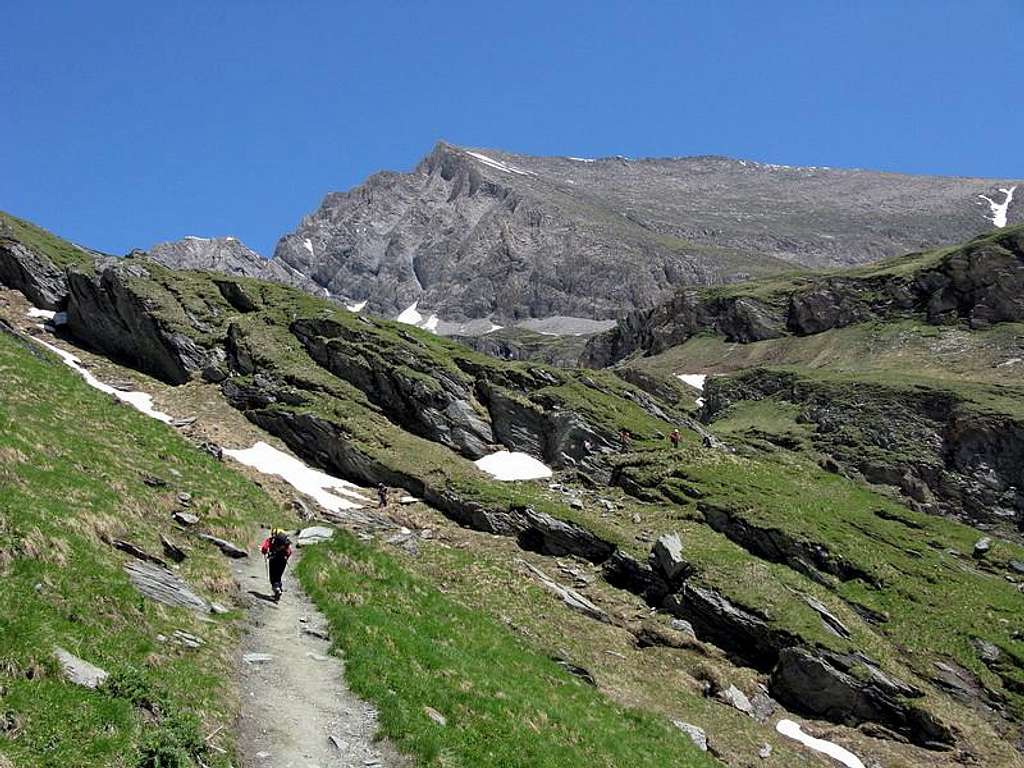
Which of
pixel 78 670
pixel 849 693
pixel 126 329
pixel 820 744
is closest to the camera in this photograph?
pixel 78 670

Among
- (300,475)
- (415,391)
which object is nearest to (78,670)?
(300,475)

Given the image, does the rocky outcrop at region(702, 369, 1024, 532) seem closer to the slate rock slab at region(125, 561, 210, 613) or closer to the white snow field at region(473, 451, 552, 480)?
the white snow field at region(473, 451, 552, 480)

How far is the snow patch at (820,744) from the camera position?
89.0 feet

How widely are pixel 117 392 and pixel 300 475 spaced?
16.5m

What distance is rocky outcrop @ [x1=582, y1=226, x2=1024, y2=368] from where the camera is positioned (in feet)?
348

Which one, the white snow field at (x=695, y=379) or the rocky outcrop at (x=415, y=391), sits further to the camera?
the white snow field at (x=695, y=379)

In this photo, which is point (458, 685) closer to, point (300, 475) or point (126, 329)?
point (300, 475)

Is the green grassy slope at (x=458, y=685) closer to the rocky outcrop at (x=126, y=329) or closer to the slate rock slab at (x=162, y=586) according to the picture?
the slate rock slab at (x=162, y=586)

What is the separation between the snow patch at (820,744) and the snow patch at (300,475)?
76.7 ft

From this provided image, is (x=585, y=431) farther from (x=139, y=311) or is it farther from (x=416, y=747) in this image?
(x=416, y=747)

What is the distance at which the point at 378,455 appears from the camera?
4756 cm

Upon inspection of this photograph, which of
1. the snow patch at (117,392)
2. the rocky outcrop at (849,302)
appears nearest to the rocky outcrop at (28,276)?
the snow patch at (117,392)

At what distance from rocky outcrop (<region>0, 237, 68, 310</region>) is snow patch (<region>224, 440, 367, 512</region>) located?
101 feet

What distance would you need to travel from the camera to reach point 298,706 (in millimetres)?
14477
